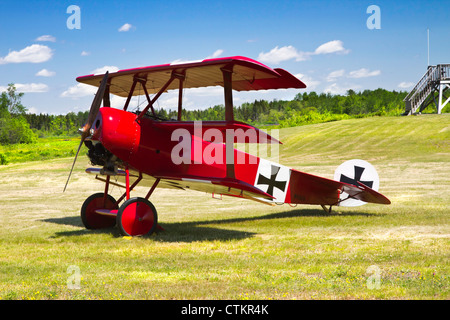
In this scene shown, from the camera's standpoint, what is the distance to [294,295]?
5.34m

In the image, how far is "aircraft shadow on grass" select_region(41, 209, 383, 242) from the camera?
9.62m

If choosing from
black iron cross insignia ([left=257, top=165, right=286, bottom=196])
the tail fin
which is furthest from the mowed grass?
black iron cross insignia ([left=257, top=165, right=286, bottom=196])

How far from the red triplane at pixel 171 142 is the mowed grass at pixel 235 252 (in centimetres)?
66

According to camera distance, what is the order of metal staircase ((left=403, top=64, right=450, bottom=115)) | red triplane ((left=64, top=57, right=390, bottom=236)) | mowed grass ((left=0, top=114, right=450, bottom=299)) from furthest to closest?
metal staircase ((left=403, top=64, right=450, bottom=115))
red triplane ((left=64, top=57, right=390, bottom=236))
mowed grass ((left=0, top=114, right=450, bottom=299))

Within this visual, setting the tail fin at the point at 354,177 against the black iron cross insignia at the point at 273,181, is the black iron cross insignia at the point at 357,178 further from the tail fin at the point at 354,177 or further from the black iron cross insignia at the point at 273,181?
the black iron cross insignia at the point at 273,181

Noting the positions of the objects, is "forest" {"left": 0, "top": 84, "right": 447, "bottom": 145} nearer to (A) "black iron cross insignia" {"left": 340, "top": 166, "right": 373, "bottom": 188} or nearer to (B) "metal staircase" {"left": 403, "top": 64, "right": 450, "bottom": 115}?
(B) "metal staircase" {"left": 403, "top": 64, "right": 450, "bottom": 115}

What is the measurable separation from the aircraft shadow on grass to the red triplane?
1.45 feet

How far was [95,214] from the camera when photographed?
10.9 m

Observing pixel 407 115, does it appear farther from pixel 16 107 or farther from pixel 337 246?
pixel 16 107

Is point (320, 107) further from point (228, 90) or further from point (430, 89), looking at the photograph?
point (228, 90)

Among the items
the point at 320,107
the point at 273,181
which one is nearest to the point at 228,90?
the point at 273,181

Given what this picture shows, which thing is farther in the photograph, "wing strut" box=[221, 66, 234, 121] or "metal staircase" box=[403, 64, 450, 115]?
"metal staircase" box=[403, 64, 450, 115]

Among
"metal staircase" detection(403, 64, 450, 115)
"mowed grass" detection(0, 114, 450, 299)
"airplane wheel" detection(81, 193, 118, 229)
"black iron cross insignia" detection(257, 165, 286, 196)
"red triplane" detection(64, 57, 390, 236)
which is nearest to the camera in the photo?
"mowed grass" detection(0, 114, 450, 299)

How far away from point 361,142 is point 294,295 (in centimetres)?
3685
